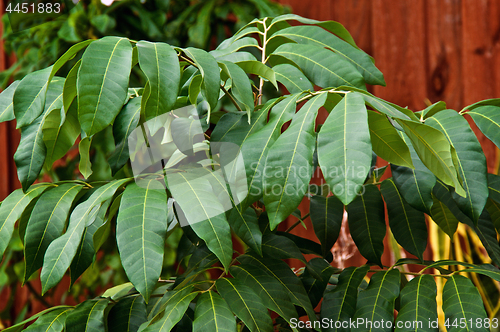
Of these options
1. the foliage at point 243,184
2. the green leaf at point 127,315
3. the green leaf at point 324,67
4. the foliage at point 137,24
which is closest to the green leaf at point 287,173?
the foliage at point 243,184

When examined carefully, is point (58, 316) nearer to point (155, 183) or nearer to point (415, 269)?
point (155, 183)

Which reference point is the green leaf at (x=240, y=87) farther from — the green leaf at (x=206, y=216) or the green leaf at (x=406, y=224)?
the green leaf at (x=406, y=224)

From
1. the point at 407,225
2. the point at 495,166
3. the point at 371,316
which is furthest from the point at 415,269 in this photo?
the point at 371,316

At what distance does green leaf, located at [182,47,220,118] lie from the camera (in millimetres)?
472

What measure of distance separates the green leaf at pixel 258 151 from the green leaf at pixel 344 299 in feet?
0.80

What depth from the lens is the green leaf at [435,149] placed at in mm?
430

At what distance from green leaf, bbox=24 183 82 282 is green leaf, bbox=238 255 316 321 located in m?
0.27

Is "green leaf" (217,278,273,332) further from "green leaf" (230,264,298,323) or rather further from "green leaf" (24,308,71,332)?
"green leaf" (24,308,71,332)

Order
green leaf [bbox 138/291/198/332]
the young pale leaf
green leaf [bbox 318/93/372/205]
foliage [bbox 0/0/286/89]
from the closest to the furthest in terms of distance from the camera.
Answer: green leaf [bbox 318/93/372/205] → green leaf [bbox 138/291/198/332] → the young pale leaf → foliage [bbox 0/0/286/89]

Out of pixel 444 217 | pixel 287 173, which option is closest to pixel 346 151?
pixel 287 173

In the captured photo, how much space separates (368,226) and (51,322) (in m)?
0.51

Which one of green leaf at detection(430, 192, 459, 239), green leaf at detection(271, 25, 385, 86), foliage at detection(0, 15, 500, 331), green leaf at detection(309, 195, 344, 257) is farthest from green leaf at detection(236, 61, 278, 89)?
green leaf at detection(430, 192, 459, 239)

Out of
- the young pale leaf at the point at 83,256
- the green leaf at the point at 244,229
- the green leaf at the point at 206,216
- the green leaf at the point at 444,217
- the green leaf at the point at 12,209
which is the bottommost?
the green leaf at the point at 444,217

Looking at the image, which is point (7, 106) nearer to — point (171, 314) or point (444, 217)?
point (171, 314)
